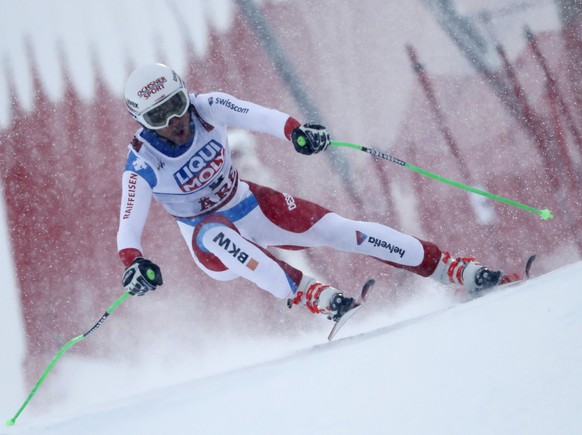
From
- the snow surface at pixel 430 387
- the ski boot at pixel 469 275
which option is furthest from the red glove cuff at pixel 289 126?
the snow surface at pixel 430 387

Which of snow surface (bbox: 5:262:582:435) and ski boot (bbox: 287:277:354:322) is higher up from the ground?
snow surface (bbox: 5:262:582:435)

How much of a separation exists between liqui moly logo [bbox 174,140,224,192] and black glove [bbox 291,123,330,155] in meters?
0.42

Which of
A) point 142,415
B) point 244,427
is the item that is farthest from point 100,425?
point 244,427

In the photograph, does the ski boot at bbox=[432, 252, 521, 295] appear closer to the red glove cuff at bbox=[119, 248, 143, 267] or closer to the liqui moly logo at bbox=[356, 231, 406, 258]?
the liqui moly logo at bbox=[356, 231, 406, 258]

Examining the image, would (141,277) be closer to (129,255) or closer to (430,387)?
(129,255)

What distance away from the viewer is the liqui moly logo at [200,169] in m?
3.10

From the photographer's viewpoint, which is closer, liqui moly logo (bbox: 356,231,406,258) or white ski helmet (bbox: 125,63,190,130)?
white ski helmet (bbox: 125,63,190,130)

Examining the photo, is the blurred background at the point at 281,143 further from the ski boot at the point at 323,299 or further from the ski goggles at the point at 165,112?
the ski goggles at the point at 165,112

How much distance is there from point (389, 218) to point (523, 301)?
4064 mm

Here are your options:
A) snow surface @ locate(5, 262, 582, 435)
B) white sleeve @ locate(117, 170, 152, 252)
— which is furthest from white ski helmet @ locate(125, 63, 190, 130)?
snow surface @ locate(5, 262, 582, 435)

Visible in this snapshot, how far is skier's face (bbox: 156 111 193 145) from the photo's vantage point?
9.91ft

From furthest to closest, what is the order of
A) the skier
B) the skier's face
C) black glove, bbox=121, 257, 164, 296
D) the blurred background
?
the blurred background < the skier's face < the skier < black glove, bbox=121, 257, 164, 296

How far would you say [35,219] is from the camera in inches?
227

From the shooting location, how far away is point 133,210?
118 inches
